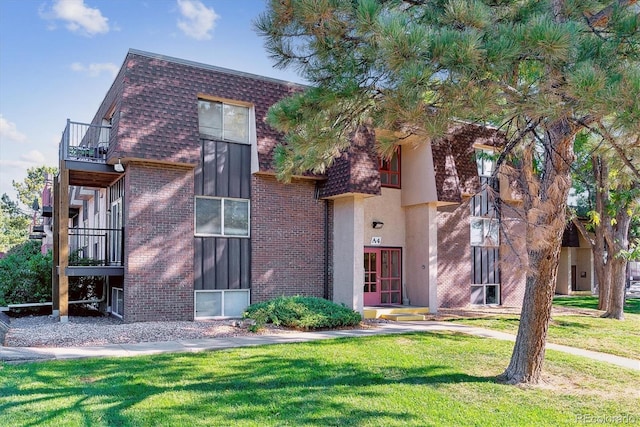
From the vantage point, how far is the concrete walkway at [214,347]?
8.58m

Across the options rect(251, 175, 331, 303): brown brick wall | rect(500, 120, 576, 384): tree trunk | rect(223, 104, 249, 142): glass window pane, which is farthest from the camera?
rect(251, 175, 331, 303): brown brick wall

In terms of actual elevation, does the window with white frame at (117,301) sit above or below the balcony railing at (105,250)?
below

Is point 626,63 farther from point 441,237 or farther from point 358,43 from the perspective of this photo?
point 441,237

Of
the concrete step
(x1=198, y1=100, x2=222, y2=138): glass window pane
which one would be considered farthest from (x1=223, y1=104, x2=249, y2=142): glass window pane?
the concrete step

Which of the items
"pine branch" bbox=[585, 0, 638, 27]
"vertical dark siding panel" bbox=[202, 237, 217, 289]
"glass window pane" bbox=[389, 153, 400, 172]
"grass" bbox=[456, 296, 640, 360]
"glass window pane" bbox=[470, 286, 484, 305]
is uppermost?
"pine branch" bbox=[585, 0, 638, 27]

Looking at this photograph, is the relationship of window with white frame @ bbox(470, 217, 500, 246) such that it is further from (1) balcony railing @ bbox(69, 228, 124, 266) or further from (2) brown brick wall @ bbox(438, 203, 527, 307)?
(1) balcony railing @ bbox(69, 228, 124, 266)

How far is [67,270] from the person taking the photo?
1216 centimetres

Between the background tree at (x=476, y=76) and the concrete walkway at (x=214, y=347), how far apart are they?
11.5 feet

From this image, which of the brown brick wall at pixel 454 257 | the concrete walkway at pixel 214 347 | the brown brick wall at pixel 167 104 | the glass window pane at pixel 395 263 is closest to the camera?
the concrete walkway at pixel 214 347

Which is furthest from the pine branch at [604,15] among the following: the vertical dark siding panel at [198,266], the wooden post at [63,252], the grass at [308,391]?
the wooden post at [63,252]

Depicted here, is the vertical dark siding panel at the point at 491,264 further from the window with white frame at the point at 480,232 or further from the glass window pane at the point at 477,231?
the glass window pane at the point at 477,231

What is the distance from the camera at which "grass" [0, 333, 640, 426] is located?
19.2 ft

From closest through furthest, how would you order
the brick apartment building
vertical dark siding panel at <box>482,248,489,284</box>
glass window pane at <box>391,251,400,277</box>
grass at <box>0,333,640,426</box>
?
1. grass at <box>0,333,640,426</box>
2. the brick apartment building
3. glass window pane at <box>391,251,400,277</box>
4. vertical dark siding panel at <box>482,248,489,284</box>

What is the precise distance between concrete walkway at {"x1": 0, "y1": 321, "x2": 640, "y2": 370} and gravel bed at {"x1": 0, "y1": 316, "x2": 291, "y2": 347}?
0.39m
